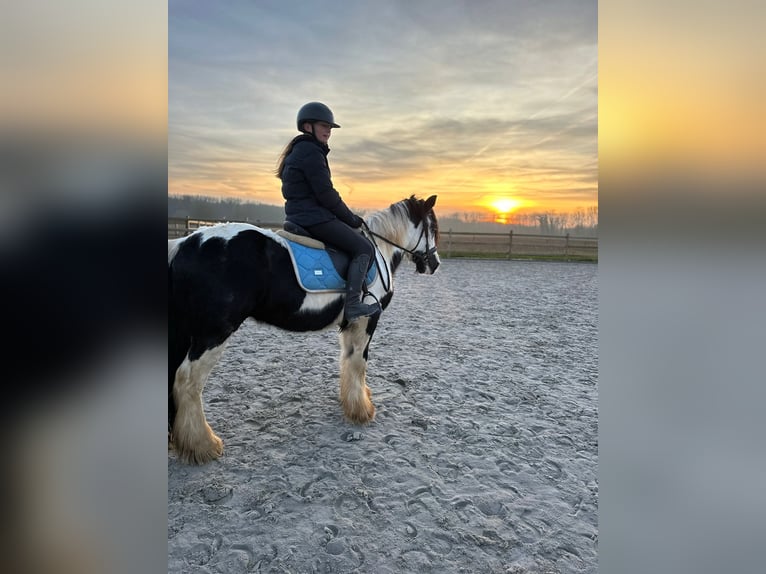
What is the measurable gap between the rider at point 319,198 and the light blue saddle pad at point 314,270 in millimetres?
111

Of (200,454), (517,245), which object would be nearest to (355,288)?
(200,454)

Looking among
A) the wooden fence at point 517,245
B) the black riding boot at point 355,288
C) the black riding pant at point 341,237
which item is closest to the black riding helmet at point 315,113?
the black riding pant at point 341,237

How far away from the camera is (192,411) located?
271 cm

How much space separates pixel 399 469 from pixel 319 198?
1945 mm

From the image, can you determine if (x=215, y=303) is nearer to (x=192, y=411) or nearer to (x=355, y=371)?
(x=192, y=411)

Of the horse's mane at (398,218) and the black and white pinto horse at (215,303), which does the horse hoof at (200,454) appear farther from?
the horse's mane at (398,218)

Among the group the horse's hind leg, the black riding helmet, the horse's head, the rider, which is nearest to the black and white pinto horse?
the horse's hind leg

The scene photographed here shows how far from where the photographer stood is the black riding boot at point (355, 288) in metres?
3.21

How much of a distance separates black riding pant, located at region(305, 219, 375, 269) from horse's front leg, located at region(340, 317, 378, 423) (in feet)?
2.03
